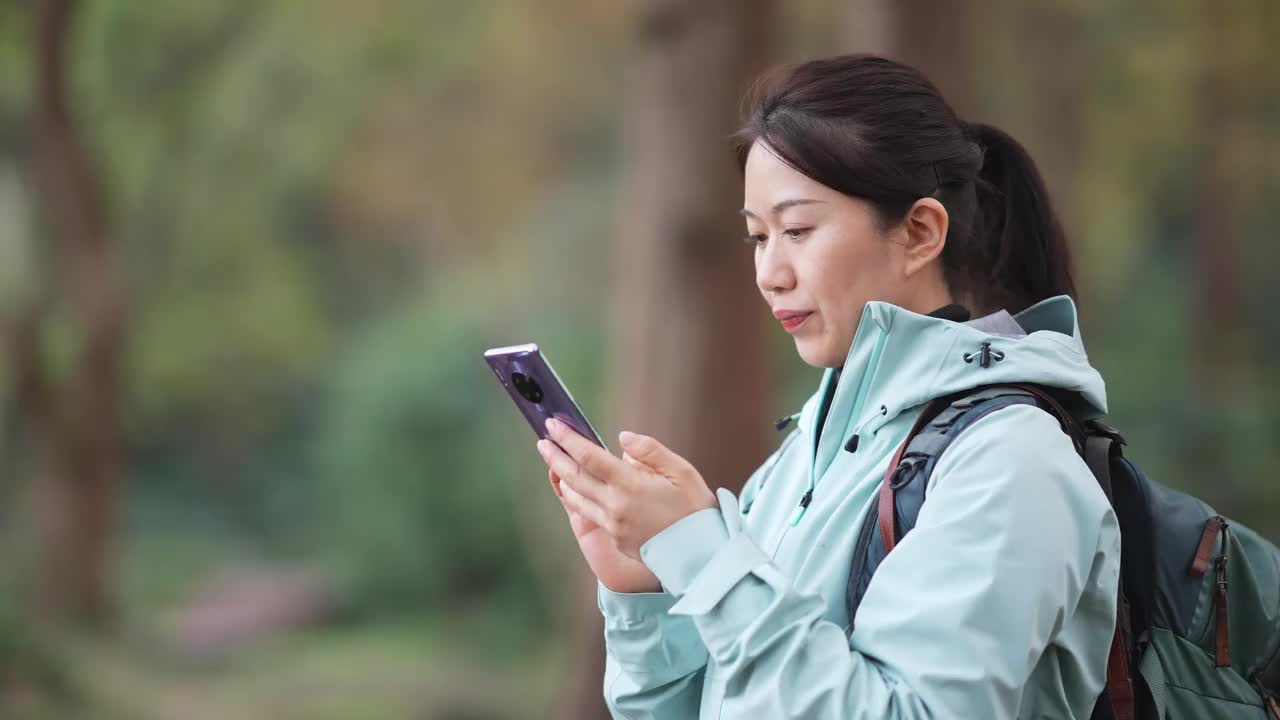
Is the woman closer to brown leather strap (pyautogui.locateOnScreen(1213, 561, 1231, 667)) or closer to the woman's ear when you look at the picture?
the woman's ear

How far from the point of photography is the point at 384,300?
30.0ft

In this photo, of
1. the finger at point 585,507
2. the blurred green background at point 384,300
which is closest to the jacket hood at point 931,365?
the finger at point 585,507

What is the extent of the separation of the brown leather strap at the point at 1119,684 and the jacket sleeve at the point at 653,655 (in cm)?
52

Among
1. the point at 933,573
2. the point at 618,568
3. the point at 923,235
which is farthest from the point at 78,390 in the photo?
the point at 933,573

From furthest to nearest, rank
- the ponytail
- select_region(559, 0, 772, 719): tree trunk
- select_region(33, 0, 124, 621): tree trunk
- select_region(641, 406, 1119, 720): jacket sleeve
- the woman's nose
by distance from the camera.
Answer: select_region(33, 0, 124, 621): tree trunk < select_region(559, 0, 772, 719): tree trunk < the ponytail < the woman's nose < select_region(641, 406, 1119, 720): jacket sleeve

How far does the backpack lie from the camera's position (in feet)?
4.79

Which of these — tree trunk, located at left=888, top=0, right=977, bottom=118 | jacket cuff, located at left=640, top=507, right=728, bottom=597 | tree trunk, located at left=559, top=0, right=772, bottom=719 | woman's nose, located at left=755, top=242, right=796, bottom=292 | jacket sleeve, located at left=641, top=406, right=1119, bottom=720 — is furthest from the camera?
tree trunk, located at left=559, top=0, right=772, bottom=719

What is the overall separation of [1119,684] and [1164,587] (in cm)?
14

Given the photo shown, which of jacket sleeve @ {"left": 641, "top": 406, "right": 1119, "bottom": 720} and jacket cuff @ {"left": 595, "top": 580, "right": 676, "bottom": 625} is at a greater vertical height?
jacket sleeve @ {"left": 641, "top": 406, "right": 1119, "bottom": 720}

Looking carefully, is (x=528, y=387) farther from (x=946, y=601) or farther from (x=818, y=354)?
(x=946, y=601)

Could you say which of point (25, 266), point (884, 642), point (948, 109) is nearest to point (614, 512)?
point (884, 642)

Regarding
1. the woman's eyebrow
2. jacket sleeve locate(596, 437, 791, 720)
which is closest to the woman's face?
the woman's eyebrow

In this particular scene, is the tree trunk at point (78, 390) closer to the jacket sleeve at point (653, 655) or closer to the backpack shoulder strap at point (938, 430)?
the jacket sleeve at point (653, 655)

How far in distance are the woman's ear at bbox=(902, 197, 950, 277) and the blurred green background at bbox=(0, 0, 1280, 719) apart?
20.1 feet
